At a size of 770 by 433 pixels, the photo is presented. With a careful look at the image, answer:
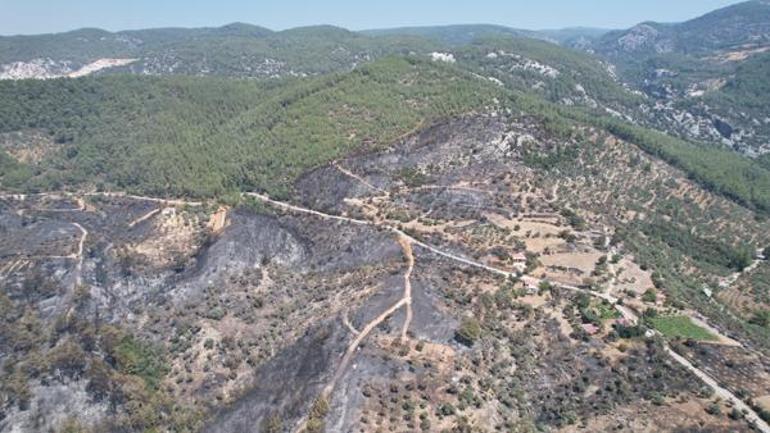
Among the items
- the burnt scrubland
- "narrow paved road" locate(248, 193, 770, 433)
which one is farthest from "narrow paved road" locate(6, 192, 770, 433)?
the burnt scrubland

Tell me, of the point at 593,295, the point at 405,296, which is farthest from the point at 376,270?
the point at 593,295

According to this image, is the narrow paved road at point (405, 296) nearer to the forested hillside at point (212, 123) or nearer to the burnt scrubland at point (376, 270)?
the burnt scrubland at point (376, 270)

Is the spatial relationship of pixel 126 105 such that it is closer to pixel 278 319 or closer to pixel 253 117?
pixel 253 117

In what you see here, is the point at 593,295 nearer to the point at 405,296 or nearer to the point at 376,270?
the point at 405,296

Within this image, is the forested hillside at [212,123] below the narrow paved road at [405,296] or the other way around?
the other way around

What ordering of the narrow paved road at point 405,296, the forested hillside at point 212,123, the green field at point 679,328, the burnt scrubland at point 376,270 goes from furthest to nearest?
1. the forested hillside at point 212,123
2. the green field at point 679,328
3. the burnt scrubland at point 376,270
4. the narrow paved road at point 405,296

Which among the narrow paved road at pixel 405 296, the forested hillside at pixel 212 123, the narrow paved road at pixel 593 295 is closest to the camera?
the narrow paved road at pixel 593 295

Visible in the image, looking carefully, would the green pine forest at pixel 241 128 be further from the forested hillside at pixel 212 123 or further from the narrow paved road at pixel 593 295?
the narrow paved road at pixel 593 295

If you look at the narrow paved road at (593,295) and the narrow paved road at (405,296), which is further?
the narrow paved road at (405,296)

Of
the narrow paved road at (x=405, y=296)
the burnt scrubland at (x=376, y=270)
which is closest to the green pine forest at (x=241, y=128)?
the burnt scrubland at (x=376, y=270)

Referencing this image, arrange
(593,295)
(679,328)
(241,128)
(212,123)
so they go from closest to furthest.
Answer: (679,328), (593,295), (241,128), (212,123)
